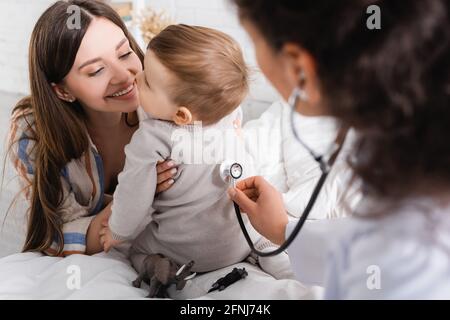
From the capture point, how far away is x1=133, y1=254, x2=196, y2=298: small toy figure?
1091mm

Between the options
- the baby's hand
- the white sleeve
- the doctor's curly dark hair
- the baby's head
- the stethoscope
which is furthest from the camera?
the white sleeve

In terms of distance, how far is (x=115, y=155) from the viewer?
1473 millimetres

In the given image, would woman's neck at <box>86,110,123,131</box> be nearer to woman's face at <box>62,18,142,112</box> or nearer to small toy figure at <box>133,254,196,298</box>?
woman's face at <box>62,18,142,112</box>

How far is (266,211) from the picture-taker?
3.43 ft

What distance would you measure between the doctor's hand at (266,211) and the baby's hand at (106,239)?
0.34 meters

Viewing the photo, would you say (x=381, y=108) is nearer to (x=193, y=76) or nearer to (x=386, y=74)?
(x=386, y=74)

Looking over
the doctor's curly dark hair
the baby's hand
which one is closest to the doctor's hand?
the baby's hand

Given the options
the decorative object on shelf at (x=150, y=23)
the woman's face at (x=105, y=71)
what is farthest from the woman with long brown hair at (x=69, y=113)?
the decorative object on shelf at (x=150, y=23)

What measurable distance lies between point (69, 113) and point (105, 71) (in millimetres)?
163

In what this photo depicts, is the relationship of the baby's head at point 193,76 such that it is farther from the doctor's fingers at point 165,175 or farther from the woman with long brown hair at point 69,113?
the woman with long brown hair at point 69,113

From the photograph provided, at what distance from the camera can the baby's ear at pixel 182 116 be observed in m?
1.02

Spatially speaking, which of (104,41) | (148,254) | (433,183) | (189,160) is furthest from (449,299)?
(104,41)

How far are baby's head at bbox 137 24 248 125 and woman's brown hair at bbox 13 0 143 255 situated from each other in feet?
0.99

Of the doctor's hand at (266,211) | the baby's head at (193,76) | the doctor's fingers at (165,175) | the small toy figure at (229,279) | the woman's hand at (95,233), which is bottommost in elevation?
the small toy figure at (229,279)
